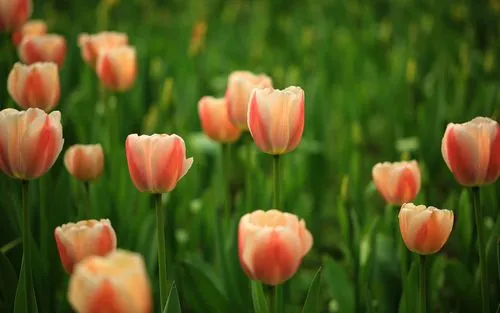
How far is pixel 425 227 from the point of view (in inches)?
35.0

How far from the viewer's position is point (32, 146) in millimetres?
871

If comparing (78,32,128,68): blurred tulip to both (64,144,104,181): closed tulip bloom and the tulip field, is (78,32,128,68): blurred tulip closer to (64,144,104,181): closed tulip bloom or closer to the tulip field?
the tulip field

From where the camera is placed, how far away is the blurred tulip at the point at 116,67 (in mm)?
1592

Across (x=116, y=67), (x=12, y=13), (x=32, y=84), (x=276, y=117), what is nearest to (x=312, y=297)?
(x=276, y=117)

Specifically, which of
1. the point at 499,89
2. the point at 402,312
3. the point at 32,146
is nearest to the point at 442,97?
the point at 499,89

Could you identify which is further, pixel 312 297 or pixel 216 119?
pixel 216 119

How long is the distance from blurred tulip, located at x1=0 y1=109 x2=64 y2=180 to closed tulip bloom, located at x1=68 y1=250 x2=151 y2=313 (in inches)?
13.1

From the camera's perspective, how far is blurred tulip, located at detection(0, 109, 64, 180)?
0.86 m

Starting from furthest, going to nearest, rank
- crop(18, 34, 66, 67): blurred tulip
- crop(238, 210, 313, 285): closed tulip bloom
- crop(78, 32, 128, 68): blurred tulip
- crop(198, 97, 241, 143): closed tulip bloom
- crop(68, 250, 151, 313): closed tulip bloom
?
1. crop(78, 32, 128, 68): blurred tulip
2. crop(18, 34, 66, 67): blurred tulip
3. crop(198, 97, 241, 143): closed tulip bloom
4. crop(238, 210, 313, 285): closed tulip bloom
5. crop(68, 250, 151, 313): closed tulip bloom

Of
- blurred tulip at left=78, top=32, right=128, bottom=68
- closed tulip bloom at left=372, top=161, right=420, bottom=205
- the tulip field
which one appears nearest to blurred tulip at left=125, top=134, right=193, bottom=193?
the tulip field

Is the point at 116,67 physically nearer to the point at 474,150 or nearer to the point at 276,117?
the point at 276,117

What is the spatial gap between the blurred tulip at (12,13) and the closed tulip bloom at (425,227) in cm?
114

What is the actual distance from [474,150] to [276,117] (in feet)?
1.02

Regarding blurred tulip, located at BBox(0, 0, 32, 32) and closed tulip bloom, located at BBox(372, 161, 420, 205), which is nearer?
closed tulip bloom, located at BBox(372, 161, 420, 205)
